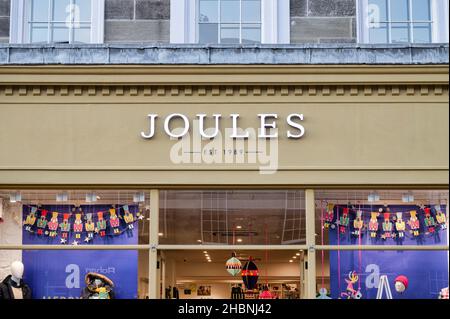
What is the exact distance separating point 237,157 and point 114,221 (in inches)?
78.6

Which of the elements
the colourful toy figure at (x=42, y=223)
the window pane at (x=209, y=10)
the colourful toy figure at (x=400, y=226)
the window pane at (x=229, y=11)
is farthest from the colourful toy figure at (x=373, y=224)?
the colourful toy figure at (x=42, y=223)

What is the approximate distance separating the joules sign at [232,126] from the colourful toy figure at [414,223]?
197cm

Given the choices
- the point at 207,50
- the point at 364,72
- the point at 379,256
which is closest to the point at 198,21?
the point at 207,50

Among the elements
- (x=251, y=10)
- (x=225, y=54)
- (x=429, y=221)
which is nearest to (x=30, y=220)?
(x=225, y=54)

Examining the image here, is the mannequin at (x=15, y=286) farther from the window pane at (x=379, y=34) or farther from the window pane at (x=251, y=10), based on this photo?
the window pane at (x=379, y=34)

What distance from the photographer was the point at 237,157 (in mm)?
12531

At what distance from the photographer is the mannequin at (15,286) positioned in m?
12.4

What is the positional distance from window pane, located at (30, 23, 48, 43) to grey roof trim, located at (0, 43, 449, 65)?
66 centimetres

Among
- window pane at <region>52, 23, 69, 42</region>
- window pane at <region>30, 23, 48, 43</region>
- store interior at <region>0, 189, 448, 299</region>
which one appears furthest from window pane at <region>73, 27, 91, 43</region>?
store interior at <region>0, 189, 448, 299</region>

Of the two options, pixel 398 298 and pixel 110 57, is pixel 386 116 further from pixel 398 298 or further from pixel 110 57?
pixel 110 57

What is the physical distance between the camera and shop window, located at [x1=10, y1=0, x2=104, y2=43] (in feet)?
42.9

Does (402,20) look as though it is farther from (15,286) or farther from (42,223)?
(15,286)

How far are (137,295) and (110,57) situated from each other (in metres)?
3.39

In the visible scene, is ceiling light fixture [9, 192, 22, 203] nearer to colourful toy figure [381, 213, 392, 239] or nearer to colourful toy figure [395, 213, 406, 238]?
colourful toy figure [381, 213, 392, 239]
